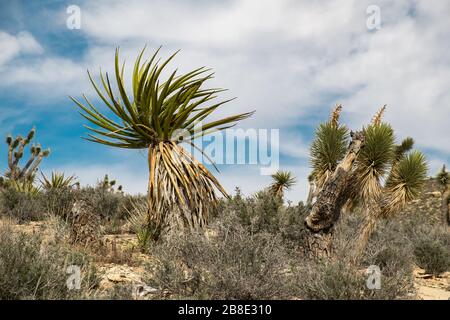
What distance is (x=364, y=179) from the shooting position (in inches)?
412

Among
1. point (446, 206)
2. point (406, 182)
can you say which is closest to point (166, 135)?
point (406, 182)

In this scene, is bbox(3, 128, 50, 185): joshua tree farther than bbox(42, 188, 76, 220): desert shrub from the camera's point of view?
Yes

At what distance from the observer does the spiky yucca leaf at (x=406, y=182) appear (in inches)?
499

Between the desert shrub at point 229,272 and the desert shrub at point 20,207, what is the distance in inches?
302

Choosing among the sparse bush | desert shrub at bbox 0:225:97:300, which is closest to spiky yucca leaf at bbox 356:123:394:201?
the sparse bush

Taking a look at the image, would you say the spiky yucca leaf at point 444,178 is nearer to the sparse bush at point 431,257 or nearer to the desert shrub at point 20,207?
the sparse bush at point 431,257

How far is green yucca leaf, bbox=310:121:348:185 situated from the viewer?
40.3 feet

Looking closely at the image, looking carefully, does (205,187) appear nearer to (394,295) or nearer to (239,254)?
(239,254)

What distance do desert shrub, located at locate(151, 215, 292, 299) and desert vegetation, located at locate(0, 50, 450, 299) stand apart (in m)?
0.02

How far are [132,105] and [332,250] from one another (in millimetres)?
5307

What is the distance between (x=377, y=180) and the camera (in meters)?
10.6

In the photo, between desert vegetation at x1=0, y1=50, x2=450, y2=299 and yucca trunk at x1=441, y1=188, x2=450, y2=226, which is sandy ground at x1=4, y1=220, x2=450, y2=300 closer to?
desert vegetation at x1=0, y1=50, x2=450, y2=299
